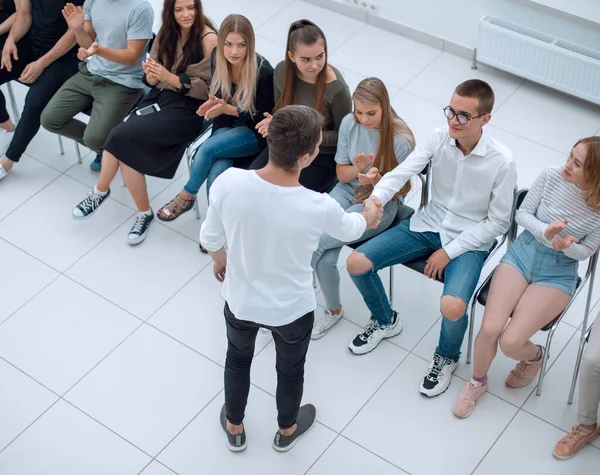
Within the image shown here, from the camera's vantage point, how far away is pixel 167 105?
4.29 m

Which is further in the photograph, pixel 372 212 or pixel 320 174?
pixel 320 174

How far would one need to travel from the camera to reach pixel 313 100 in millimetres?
3807

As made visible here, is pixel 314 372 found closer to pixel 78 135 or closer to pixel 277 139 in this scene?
pixel 277 139

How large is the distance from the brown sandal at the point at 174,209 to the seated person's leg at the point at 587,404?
6.93 feet

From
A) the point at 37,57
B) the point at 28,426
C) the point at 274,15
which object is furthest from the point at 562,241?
the point at 274,15

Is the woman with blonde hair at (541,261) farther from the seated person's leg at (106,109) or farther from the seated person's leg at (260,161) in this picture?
the seated person's leg at (106,109)

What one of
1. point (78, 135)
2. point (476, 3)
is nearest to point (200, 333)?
point (78, 135)

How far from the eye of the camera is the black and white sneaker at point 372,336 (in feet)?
12.4

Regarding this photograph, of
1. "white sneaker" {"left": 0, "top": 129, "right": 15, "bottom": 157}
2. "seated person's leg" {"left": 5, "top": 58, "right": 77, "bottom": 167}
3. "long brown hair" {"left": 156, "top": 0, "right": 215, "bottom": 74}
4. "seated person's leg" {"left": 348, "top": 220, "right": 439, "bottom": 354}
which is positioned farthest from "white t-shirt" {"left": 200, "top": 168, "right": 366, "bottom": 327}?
"white sneaker" {"left": 0, "top": 129, "right": 15, "bottom": 157}

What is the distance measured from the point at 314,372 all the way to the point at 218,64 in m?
1.51

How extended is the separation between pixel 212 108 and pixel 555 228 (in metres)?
1.69

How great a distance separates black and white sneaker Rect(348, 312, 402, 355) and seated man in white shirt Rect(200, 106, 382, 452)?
0.60 meters

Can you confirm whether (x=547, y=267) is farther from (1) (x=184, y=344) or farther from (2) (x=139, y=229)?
(2) (x=139, y=229)

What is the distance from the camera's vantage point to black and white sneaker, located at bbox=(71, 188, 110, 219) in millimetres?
4477
